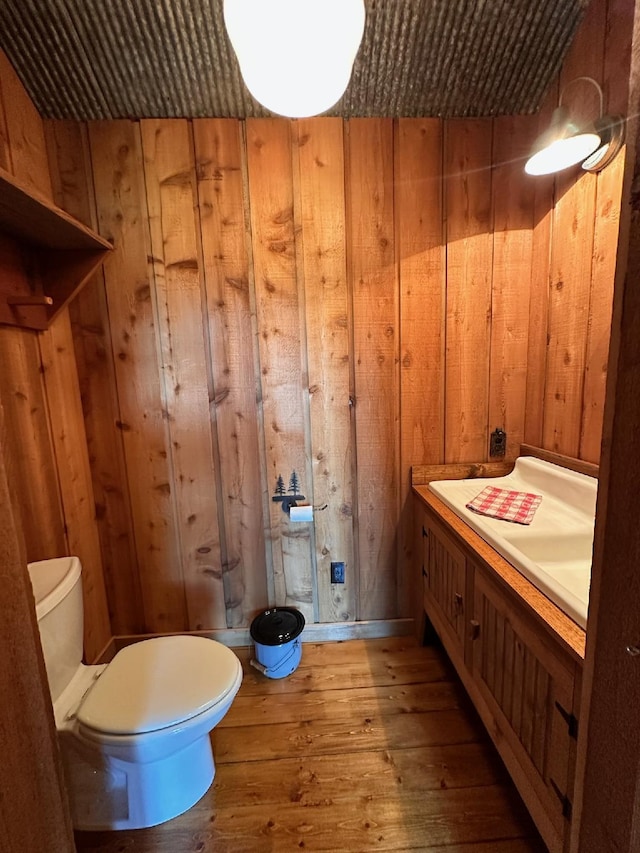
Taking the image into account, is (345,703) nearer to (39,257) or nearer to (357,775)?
(357,775)

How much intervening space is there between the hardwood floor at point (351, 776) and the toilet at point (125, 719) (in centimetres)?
10

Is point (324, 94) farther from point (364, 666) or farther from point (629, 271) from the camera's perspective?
point (364, 666)

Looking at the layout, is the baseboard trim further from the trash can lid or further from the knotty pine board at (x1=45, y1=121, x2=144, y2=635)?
the knotty pine board at (x1=45, y1=121, x2=144, y2=635)

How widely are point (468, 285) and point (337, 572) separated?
4.89 feet

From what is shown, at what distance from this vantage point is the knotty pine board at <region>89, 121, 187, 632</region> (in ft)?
5.03

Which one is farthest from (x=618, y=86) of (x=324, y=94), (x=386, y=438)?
(x=386, y=438)

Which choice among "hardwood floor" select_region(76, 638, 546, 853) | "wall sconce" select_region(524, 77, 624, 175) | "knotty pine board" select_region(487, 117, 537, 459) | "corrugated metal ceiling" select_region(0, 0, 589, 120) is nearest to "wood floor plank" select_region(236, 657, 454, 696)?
"hardwood floor" select_region(76, 638, 546, 853)

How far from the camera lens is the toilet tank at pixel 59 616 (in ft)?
3.55

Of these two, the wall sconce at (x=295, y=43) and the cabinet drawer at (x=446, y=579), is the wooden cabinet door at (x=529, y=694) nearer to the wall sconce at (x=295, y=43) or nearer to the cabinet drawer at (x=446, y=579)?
the cabinet drawer at (x=446, y=579)

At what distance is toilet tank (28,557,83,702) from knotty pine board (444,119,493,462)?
1.60m

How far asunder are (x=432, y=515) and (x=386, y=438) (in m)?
0.41

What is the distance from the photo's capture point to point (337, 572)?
5.97 ft

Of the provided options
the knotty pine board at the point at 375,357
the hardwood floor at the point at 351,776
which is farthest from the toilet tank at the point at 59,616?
the knotty pine board at the point at 375,357

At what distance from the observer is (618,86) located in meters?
1.19
